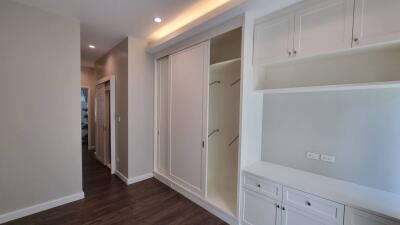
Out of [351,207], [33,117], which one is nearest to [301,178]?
[351,207]

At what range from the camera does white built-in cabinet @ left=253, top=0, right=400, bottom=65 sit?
4.48ft

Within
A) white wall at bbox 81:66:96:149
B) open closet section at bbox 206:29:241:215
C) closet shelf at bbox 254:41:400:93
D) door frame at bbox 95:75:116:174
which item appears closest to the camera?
closet shelf at bbox 254:41:400:93

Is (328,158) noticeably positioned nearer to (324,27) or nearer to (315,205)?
(315,205)

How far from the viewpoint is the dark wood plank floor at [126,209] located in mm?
2371

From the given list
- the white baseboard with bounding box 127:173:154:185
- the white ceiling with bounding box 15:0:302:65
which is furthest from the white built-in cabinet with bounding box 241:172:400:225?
the white baseboard with bounding box 127:173:154:185

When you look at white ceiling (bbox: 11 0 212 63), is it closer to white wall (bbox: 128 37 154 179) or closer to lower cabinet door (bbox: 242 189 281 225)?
white wall (bbox: 128 37 154 179)

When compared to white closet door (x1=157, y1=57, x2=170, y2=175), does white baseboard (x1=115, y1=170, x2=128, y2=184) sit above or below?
below

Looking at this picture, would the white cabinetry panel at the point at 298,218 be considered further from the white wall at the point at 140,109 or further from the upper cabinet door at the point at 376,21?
the white wall at the point at 140,109

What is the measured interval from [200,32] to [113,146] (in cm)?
303

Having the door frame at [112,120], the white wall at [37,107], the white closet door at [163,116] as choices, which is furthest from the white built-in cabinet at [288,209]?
the door frame at [112,120]

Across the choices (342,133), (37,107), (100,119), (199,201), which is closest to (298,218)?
(342,133)

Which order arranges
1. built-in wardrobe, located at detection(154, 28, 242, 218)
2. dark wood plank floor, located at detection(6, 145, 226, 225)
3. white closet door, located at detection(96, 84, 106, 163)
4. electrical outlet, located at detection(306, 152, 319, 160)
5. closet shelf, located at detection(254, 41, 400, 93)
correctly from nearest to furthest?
closet shelf, located at detection(254, 41, 400, 93) < electrical outlet, located at detection(306, 152, 319, 160) < dark wood plank floor, located at detection(6, 145, 226, 225) < built-in wardrobe, located at detection(154, 28, 242, 218) < white closet door, located at detection(96, 84, 106, 163)

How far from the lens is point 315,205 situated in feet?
5.26

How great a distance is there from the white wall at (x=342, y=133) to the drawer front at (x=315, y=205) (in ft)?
1.61
